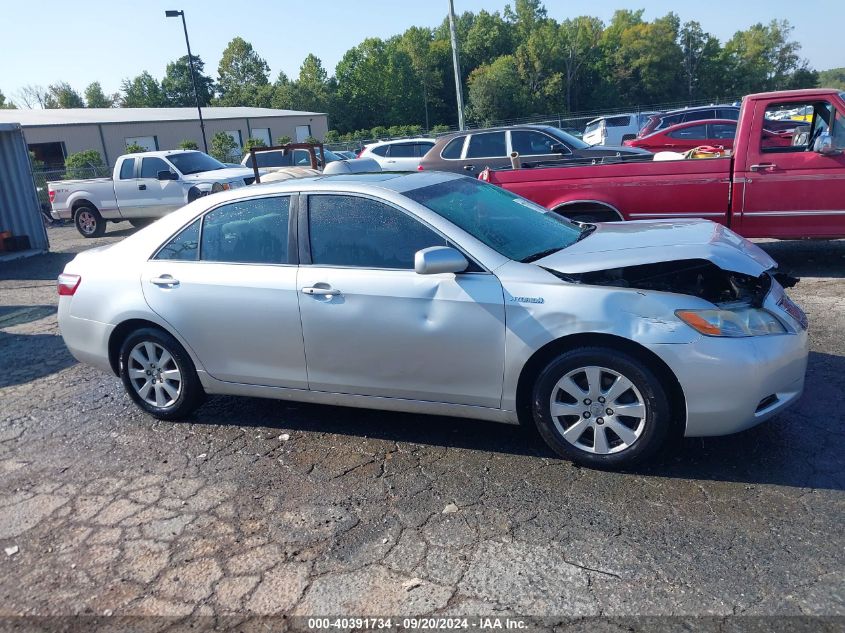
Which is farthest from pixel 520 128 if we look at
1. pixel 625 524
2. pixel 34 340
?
pixel 625 524

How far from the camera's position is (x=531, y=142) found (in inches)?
514

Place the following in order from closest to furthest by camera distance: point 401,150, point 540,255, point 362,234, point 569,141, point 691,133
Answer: point 540,255
point 362,234
point 569,141
point 691,133
point 401,150

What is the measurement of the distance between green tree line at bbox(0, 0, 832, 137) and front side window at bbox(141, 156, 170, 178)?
2129 inches

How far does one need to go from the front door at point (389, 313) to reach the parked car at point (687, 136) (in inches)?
547

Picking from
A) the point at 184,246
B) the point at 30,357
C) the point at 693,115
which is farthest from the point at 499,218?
the point at 693,115

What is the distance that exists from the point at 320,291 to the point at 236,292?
2.09 feet

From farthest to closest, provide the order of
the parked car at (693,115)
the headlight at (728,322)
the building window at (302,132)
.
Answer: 1. the building window at (302,132)
2. the parked car at (693,115)
3. the headlight at (728,322)

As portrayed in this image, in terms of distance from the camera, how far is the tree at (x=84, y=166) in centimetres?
2702

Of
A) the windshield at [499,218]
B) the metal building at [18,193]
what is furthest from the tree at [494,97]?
the windshield at [499,218]

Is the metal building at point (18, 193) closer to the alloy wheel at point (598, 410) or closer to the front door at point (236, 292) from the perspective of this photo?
the front door at point (236, 292)

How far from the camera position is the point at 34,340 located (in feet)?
25.7

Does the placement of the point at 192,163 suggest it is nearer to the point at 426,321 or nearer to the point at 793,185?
the point at 793,185

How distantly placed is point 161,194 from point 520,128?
8.93 metres

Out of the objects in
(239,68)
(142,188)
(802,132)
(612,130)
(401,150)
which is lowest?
(612,130)
